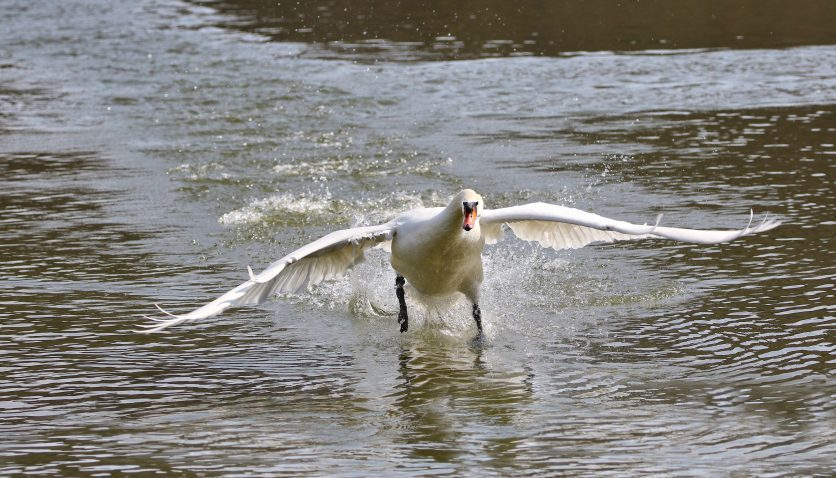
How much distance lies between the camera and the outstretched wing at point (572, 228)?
30.7 feet

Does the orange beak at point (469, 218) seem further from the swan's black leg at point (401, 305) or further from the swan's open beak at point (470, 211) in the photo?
the swan's black leg at point (401, 305)

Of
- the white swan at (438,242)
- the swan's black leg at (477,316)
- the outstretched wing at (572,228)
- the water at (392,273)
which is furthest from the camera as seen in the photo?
the swan's black leg at (477,316)

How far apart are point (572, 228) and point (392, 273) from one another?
5.64 feet

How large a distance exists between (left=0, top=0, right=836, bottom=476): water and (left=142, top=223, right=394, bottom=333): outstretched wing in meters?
0.45

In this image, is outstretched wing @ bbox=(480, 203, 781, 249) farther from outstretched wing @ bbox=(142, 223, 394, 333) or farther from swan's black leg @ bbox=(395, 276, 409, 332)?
outstretched wing @ bbox=(142, 223, 394, 333)

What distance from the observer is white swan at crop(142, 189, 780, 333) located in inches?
373

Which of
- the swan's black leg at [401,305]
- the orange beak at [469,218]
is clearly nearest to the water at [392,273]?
the swan's black leg at [401,305]

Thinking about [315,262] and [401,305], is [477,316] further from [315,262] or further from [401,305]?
[315,262]

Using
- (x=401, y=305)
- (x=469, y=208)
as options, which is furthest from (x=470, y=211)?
(x=401, y=305)

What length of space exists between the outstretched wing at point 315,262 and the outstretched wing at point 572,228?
0.86 metres

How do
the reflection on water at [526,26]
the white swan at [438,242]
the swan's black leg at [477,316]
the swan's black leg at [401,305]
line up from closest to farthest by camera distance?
the white swan at [438,242] → the swan's black leg at [477,316] → the swan's black leg at [401,305] → the reflection on water at [526,26]

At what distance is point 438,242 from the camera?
32.3 ft

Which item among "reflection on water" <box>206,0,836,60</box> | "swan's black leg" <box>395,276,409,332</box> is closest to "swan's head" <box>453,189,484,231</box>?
"swan's black leg" <box>395,276,409,332</box>

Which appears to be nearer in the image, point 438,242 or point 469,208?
point 469,208
